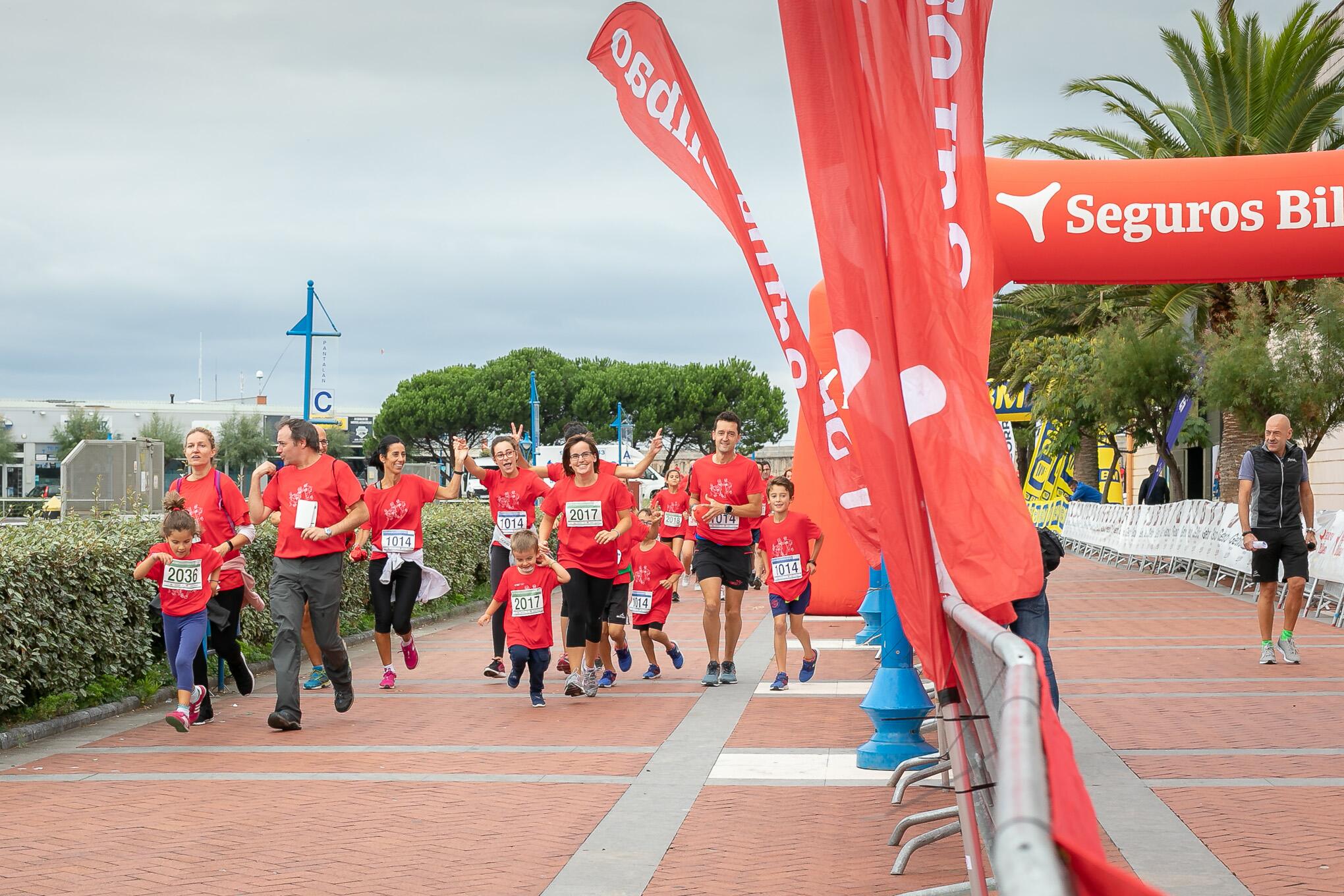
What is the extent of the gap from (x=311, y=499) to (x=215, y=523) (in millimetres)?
892

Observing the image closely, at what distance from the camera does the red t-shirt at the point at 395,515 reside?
1067 cm

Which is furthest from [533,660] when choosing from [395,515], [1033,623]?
[1033,623]

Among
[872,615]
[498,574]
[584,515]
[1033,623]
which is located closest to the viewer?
[1033,623]

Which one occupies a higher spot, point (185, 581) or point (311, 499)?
point (311, 499)

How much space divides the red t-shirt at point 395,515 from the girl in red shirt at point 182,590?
199 centimetres

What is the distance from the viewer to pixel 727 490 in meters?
10.7

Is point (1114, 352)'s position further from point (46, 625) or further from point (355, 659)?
point (46, 625)

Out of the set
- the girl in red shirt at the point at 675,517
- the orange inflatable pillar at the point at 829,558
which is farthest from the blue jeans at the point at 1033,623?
the girl in red shirt at the point at 675,517

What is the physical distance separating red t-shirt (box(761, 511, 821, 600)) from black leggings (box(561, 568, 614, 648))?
4.14 feet

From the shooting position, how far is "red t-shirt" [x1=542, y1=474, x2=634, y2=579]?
33.0 feet

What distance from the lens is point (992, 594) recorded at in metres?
4.59

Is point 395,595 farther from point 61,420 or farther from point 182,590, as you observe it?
point 61,420

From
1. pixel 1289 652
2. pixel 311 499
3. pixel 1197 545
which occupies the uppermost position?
pixel 311 499

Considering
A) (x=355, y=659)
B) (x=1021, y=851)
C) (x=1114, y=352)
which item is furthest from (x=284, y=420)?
(x=1114, y=352)
